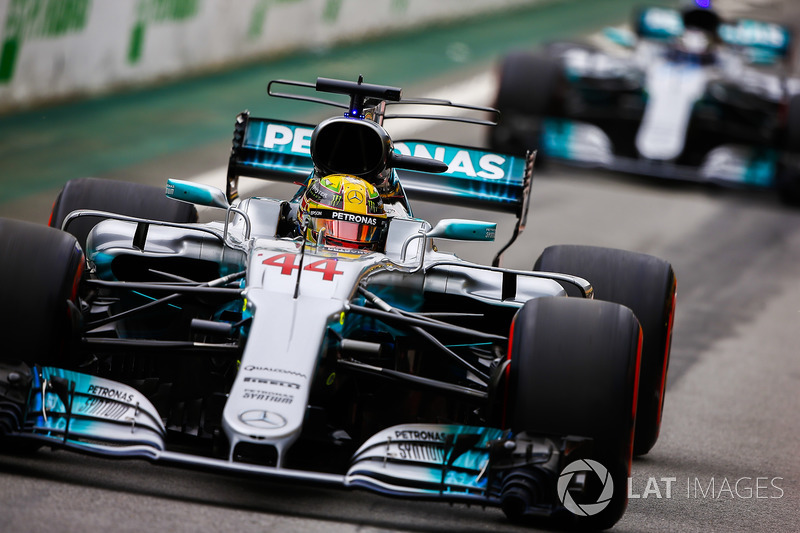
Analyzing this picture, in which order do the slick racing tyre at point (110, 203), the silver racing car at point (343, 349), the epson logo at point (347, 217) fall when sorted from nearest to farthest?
the silver racing car at point (343, 349), the epson logo at point (347, 217), the slick racing tyre at point (110, 203)

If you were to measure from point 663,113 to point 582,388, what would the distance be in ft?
32.4

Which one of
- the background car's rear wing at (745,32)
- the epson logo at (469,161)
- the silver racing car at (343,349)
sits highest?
the background car's rear wing at (745,32)

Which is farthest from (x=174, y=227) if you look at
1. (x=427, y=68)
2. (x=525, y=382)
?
(x=427, y=68)

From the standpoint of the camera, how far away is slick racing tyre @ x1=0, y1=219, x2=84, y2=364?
17.5 feet

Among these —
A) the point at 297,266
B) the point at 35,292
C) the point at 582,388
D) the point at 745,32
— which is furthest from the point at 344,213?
the point at 745,32

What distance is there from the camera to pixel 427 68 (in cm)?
2008

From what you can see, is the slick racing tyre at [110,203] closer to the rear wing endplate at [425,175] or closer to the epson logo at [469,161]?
the rear wing endplate at [425,175]

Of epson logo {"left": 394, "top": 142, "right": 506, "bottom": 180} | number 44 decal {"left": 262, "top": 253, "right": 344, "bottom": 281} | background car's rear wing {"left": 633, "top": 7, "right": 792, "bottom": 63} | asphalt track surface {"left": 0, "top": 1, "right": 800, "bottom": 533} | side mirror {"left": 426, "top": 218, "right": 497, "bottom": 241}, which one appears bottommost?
asphalt track surface {"left": 0, "top": 1, "right": 800, "bottom": 533}

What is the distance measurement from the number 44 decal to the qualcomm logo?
4.40 ft

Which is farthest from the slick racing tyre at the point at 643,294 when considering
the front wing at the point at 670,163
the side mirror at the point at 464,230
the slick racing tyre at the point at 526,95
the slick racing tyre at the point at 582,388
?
the slick racing tyre at the point at 526,95

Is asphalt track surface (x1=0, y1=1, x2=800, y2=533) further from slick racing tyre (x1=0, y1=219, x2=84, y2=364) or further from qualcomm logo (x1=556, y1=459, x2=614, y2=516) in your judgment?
slick racing tyre (x1=0, y1=219, x2=84, y2=364)

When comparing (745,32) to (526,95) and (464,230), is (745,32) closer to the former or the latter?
(526,95)

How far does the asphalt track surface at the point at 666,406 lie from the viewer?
16.4ft

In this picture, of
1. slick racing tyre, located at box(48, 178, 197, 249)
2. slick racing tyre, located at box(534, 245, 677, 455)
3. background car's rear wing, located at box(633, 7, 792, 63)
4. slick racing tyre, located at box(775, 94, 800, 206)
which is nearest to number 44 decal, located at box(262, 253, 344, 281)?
slick racing tyre, located at box(534, 245, 677, 455)
